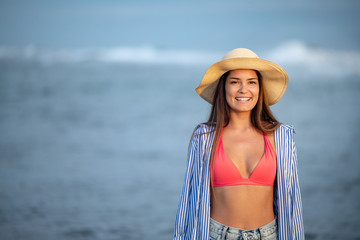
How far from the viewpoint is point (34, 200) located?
523 centimetres

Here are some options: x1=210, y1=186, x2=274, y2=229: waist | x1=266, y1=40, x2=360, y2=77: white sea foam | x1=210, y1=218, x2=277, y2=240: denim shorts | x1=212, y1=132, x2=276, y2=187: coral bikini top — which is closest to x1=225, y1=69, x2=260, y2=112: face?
x1=212, y1=132, x2=276, y2=187: coral bikini top

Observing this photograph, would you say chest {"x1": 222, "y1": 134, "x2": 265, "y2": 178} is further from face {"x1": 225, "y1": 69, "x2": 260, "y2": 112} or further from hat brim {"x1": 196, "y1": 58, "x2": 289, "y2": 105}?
hat brim {"x1": 196, "y1": 58, "x2": 289, "y2": 105}

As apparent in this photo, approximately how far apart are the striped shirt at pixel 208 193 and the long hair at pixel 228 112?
75 millimetres

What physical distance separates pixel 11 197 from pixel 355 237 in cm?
386

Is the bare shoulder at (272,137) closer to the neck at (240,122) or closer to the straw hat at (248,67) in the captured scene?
the neck at (240,122)

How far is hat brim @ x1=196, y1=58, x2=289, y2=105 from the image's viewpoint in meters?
2.02

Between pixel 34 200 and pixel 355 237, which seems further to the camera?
pixel 34 200

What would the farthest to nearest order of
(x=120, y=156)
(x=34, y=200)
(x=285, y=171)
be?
1. (x=120, y=156)
2. (x=34, y=200)
3. (x=285, y=171)

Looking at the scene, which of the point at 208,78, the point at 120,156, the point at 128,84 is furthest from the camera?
the point at 128,84

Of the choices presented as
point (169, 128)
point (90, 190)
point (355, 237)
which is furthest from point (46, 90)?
point (355, 237)

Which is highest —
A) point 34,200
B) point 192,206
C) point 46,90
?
point 46,90

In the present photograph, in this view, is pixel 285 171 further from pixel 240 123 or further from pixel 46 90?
pixel 46 90

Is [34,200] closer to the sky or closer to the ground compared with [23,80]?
closer to the ground

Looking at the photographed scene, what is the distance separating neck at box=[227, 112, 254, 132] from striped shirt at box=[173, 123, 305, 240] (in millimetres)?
139
